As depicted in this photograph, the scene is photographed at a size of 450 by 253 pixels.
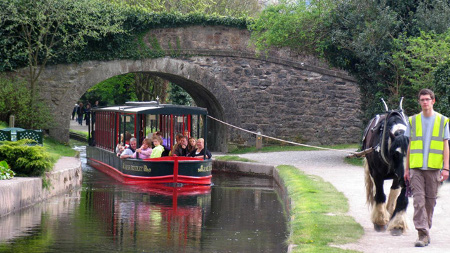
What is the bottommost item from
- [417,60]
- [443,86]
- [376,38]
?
[443,86]

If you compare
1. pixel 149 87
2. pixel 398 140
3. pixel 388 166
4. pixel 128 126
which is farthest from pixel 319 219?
pixel 149 87

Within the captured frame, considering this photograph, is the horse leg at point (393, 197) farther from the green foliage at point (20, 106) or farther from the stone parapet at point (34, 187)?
the green foliage at point (20, 106)

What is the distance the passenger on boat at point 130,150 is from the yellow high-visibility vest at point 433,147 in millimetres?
11317

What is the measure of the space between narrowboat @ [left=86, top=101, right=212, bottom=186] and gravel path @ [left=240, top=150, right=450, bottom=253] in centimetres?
292

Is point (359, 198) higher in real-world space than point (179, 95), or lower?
lower

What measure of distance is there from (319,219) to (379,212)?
3.16ft

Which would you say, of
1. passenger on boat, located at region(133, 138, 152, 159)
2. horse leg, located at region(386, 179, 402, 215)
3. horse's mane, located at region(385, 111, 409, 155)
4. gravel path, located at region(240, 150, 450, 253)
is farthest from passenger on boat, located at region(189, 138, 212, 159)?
horse's mane, located at region(385, 111, 409, 155)

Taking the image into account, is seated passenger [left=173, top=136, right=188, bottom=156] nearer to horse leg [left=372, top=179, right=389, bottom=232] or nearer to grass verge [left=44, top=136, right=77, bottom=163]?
grass verge [left=44, top=136, right=77, bottom=163]

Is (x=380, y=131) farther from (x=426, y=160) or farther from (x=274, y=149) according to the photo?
(x=274, y=149)

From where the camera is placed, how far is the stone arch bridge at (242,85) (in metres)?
24.2

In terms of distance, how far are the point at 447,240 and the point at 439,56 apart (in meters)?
10.2

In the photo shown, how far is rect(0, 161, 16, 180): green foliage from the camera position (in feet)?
38.7

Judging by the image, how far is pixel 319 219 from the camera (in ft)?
32.0

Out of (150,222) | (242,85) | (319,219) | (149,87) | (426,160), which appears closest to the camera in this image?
(426,160)
